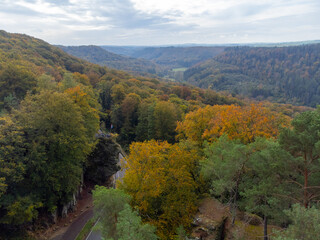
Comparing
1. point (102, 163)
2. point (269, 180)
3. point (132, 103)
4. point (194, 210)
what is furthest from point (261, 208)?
point (132, 103)

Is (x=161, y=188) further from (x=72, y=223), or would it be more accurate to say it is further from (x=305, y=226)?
(x=72, y=223)

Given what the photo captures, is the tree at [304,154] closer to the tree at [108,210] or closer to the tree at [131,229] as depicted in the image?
the tree at [131,229]

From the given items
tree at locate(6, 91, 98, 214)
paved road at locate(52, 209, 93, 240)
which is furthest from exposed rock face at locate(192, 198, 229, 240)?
tree at locate(6, 91, 98, 214)

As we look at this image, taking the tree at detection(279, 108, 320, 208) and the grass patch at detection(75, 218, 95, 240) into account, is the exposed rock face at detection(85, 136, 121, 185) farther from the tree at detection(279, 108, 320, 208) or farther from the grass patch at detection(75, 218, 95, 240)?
the tree at detection(279, 108, 320, 208)

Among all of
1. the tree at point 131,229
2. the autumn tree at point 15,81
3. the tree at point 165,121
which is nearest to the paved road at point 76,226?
the tree at point 131,229

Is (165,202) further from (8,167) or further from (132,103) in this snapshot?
(132,103)
